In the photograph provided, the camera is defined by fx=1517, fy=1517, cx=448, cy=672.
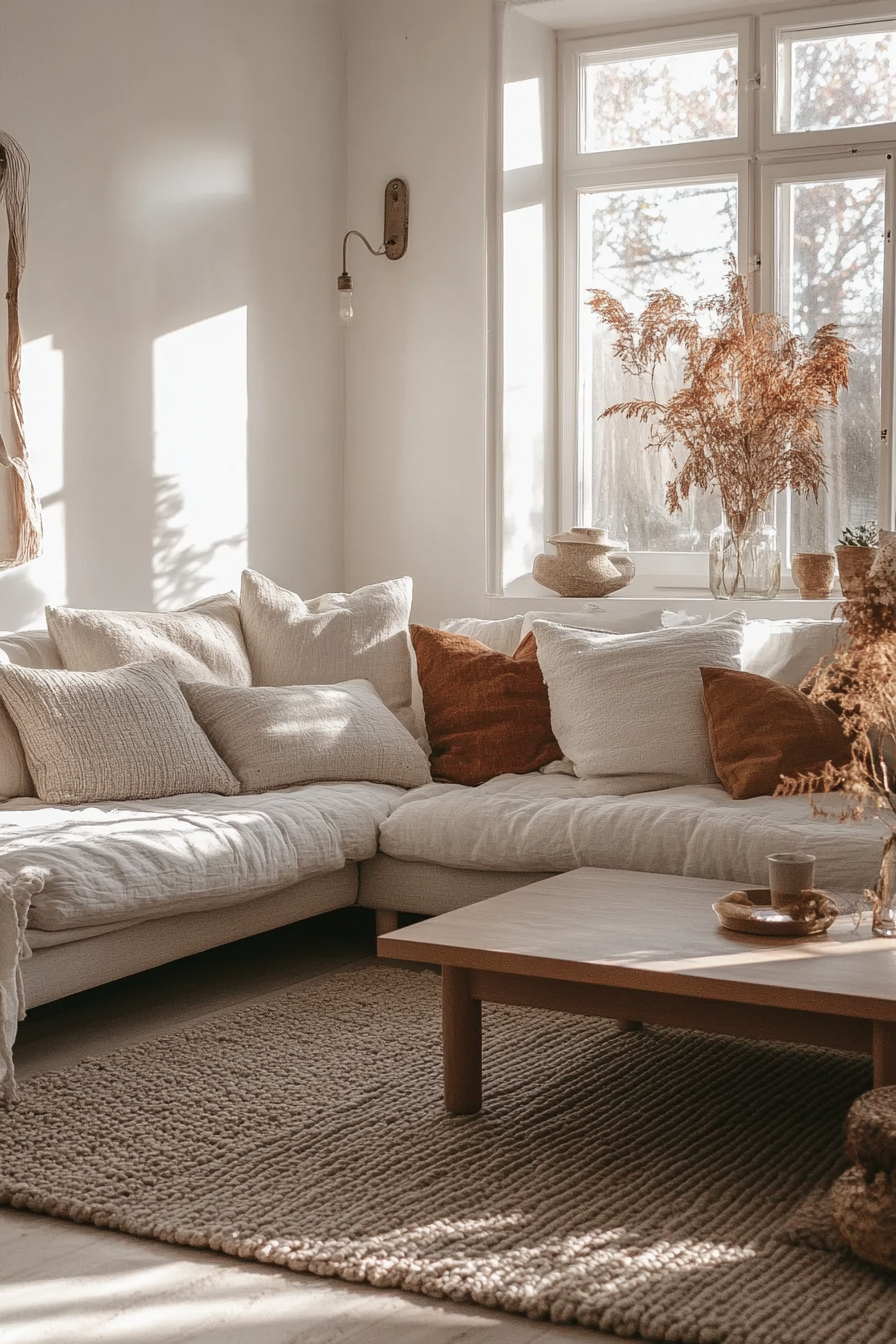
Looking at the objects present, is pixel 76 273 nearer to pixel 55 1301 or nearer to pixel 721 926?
pixel 721 926

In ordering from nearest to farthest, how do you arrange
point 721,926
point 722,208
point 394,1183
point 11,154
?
1. point 394,1183
2. point 721,926
3. point 11,154
4. point 722,208

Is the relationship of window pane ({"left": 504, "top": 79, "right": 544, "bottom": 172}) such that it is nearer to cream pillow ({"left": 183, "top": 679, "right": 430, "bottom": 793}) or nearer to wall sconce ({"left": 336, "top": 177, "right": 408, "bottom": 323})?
wall sconce ({"left": 336, "top": 177, "right": 408, "bottom": 323})

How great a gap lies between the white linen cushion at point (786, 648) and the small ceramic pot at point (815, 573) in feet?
2.18

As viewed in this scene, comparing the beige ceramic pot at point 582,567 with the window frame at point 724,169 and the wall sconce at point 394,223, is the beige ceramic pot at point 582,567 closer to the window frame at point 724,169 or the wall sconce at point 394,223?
the window frame at point 724,169

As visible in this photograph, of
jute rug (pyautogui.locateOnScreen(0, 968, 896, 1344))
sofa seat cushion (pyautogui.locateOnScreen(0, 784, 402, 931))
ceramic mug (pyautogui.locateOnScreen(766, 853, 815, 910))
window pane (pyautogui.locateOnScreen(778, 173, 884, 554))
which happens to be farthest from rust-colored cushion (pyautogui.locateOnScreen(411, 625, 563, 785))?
ceramic mug (pyautogui.locateOnScreen(766, 853, 815, 910))

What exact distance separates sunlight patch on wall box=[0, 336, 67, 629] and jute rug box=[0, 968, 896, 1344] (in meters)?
1.42

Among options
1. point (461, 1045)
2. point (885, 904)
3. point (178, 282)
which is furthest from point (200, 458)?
point (885, 904)

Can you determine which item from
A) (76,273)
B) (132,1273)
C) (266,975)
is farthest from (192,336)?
(132,1273)

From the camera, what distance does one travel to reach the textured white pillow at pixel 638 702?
3.82 metres

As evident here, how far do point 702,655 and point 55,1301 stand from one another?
243cm

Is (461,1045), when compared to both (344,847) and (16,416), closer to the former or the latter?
(344,847)

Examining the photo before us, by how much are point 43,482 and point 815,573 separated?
235 cm

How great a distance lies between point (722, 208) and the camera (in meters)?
5.23

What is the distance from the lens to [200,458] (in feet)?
15.6
